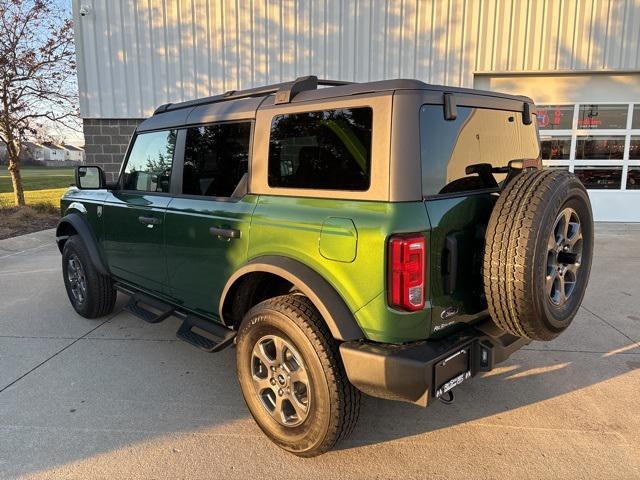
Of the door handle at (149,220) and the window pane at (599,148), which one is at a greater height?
the window pane at (599,148)

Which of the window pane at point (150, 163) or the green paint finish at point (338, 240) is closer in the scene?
the green paint finish at point (338, 240)

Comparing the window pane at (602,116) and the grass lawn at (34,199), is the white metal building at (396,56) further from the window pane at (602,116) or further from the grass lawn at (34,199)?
the grass lawn at (34,199)

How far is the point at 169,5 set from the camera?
9906 millimetres

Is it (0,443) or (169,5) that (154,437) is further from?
(169,5)

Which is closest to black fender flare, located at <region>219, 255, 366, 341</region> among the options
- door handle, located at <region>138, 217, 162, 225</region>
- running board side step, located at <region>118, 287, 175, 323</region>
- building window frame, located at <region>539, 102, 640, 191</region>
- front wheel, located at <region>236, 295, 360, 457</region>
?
front wheel, located at <region>236, 295, 360, 457</region>

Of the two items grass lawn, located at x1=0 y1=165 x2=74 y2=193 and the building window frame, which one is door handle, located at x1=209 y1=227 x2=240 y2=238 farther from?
grass lawn, located at x1=0 y1=165 x2=74 y2=193

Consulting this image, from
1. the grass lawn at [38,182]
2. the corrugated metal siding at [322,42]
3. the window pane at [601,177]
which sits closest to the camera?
the corrugated metal siding at [322,42]

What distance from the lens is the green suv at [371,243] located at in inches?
86.7

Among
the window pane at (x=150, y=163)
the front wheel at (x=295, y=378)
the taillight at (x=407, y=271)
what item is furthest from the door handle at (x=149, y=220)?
the taillight at (x=407, y=271)

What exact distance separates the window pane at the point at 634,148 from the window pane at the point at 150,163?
406 inches

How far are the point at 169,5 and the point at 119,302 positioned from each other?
727 cm

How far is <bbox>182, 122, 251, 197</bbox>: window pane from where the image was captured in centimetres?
300

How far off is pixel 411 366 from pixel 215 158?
1896 mm

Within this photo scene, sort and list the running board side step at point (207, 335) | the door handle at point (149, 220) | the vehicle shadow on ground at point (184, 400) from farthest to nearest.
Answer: the door handle at point (149, 220)
the running board side step at point (207, 335)
the vehicle shadow on ground at point (184, 400)
